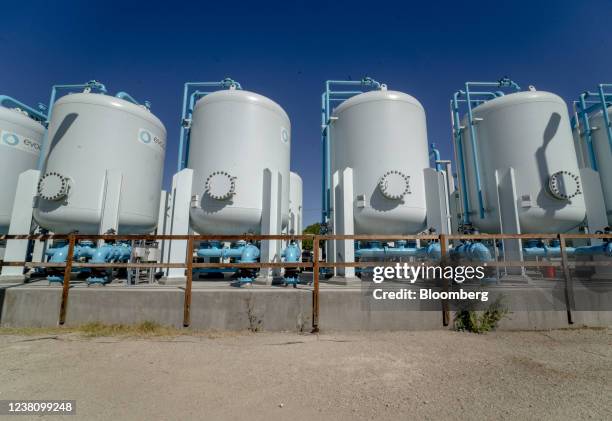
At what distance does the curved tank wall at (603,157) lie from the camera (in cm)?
1094

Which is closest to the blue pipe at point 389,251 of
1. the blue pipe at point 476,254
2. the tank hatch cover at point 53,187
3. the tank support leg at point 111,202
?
the blue pipe at point 476,254

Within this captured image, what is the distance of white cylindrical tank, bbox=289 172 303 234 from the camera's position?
14986 millimetres

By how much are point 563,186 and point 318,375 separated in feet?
28.5

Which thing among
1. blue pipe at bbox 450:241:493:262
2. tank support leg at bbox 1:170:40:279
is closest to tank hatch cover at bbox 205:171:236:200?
tank support leg at bbox 1:170:40:279

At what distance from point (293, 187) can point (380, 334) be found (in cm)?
1188

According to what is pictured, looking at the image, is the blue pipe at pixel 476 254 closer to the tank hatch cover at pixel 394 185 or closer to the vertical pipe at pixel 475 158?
the tank hatch cover at pixel 394 185

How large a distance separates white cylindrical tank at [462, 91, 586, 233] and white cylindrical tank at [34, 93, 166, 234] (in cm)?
1049

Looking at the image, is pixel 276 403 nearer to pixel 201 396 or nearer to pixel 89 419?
pixel 201 396

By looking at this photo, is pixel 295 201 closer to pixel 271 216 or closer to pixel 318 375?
pixel 271 216

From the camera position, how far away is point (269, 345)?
460cm

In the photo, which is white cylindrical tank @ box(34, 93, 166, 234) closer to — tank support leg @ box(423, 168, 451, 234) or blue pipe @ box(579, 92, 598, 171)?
tank support leg @ box(423, 168, 451, 234)

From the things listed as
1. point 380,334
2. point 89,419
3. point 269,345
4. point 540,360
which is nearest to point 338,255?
point 380,334

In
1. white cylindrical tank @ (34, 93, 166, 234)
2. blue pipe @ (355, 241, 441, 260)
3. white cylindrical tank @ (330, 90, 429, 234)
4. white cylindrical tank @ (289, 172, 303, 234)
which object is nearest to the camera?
white cylindrical tank @ (34, 93, 166, 234)

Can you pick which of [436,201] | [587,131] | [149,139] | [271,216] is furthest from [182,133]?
[587,131]
